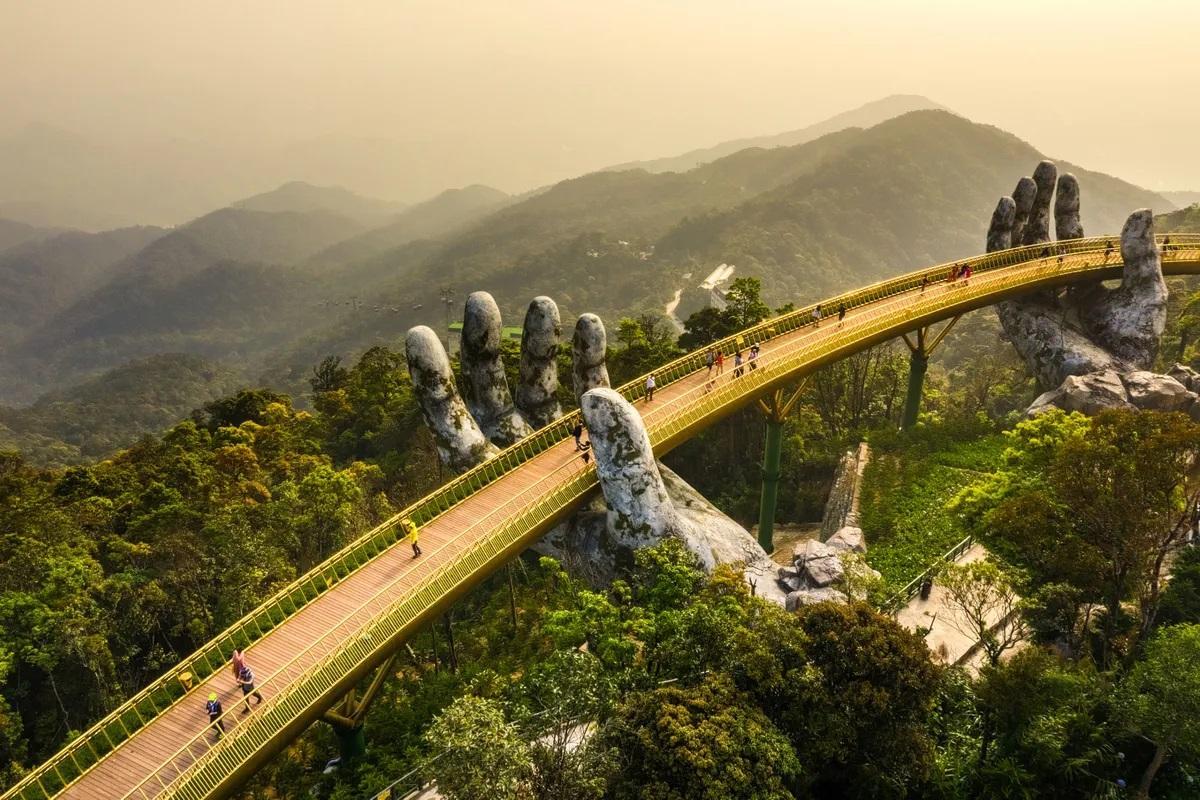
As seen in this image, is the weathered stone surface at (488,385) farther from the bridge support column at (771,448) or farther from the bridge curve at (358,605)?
the bridge support column at (771,448)

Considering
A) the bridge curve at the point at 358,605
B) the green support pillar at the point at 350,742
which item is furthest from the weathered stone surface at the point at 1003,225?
the green support pillar at the point at 350,742

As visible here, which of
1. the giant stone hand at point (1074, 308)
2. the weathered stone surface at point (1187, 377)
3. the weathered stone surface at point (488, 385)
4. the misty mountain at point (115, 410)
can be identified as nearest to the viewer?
the weathered stone surface at point (488, 385)

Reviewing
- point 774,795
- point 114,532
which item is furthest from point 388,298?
point 774,795

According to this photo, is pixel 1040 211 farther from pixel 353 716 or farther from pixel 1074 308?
pixel 353 716

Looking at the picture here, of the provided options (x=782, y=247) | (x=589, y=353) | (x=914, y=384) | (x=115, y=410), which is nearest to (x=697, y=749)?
(x=589, y=353)

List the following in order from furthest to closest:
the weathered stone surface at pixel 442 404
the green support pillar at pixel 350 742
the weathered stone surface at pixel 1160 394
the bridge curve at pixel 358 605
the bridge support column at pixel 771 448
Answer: the bridge support column at pixel 771 448 → the weathered stone surface at pixel 1160 394 → the weathered stone surface at pixel 442 404 → the green support pillar at pixel 350 742 → the bridge curve at pixel 358 605

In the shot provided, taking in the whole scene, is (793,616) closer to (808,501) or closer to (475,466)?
(475,466)

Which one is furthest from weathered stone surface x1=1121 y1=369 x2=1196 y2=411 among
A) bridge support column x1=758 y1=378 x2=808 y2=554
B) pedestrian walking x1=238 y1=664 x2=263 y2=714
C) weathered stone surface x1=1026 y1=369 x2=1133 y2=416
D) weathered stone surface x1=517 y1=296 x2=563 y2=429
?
pedestrian walking x1=238 y1=664 x2=263 y2=714

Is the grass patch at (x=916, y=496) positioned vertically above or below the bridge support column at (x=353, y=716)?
below
